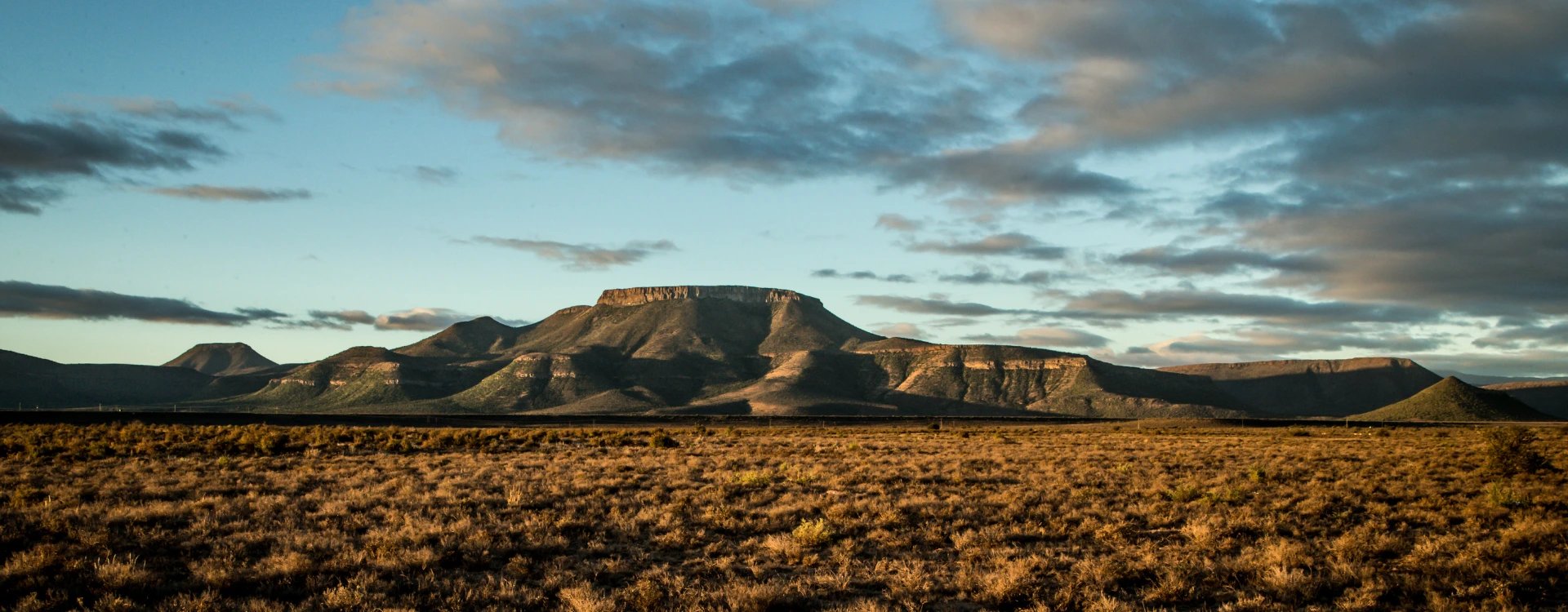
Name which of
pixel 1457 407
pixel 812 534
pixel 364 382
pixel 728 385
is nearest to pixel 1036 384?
pixel 728 385

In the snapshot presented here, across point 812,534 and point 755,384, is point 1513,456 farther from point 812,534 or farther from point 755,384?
point 755,384

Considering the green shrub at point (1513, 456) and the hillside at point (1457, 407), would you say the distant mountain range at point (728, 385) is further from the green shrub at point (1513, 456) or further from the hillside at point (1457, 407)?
the green shrub at point (1513, 456)

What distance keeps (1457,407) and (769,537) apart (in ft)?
483

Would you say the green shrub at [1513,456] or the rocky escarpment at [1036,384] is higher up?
the rocky escarpment at [1036,384]

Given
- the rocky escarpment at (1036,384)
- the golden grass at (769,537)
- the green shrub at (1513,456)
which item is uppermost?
the rocky escarpment at (1036,384)

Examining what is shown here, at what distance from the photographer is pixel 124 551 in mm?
12758

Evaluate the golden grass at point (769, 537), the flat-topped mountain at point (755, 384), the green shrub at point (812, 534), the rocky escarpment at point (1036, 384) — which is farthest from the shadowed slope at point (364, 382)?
the green shrub at point (812, 534)

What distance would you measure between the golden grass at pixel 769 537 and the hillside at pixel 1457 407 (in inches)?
4682

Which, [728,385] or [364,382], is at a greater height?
[728,385]

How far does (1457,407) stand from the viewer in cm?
12850

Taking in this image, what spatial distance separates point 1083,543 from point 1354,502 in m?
8.65

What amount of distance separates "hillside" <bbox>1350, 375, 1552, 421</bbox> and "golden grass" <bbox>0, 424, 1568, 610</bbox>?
390ft

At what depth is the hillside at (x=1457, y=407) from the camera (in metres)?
125

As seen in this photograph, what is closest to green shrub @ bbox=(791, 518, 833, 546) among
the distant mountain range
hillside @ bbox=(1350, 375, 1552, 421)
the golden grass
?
the golden grass
